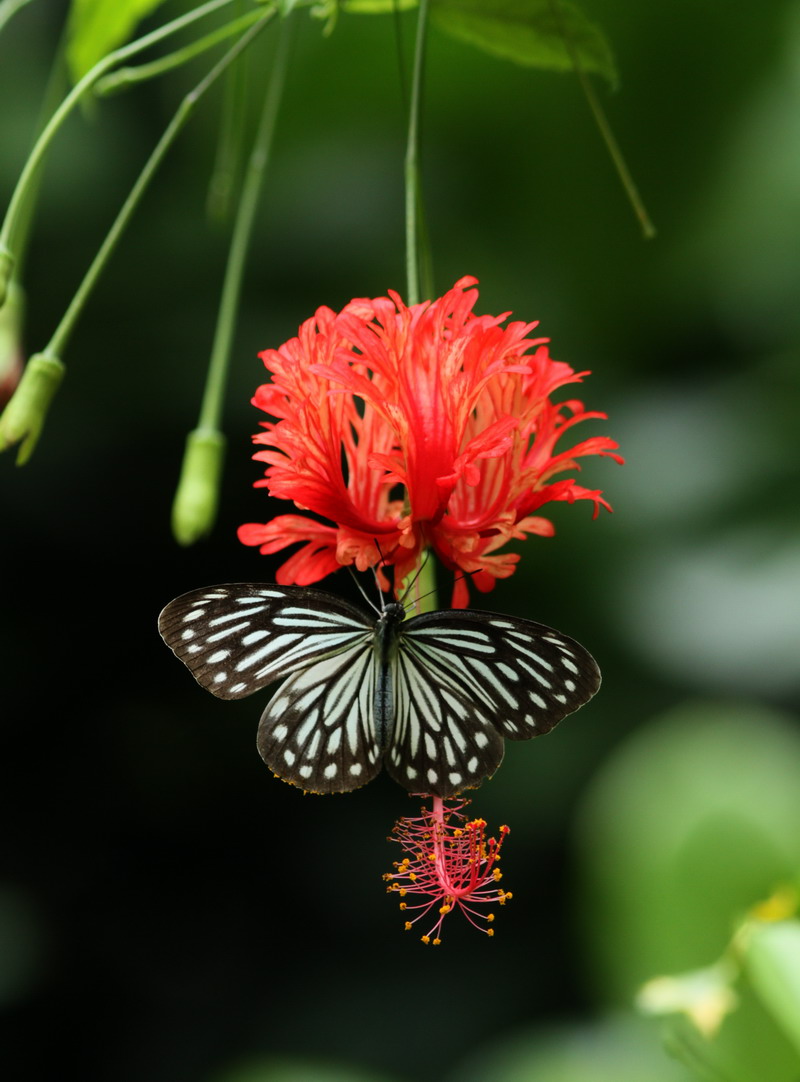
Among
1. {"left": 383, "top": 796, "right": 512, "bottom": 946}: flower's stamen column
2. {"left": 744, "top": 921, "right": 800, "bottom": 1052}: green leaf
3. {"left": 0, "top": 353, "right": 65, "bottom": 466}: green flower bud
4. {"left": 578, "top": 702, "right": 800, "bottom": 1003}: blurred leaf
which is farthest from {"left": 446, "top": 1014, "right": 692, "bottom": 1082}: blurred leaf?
{"left": 0, "top": 353, "right": 65, "bottom": 466}: green flower bud

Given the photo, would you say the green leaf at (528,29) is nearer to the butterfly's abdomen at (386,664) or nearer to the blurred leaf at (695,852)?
the butterfly's abdomen at (386,664)

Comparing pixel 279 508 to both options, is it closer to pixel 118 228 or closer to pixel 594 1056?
pixel 594 1056

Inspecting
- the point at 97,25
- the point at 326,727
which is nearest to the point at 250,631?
the point at 326,727

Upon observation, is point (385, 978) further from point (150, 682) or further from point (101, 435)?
point (101, 435)

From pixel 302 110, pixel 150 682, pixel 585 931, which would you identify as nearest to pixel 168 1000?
pixel 150 682

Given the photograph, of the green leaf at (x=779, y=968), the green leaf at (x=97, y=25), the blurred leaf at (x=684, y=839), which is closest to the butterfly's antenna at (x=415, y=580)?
the green leaf at (x=779, y=968)

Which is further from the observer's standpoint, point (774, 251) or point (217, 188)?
point (774, 251)

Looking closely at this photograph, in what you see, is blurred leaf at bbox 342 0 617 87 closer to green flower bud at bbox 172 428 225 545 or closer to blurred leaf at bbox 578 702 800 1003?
green flower bud at bbox 172 428 225 545
